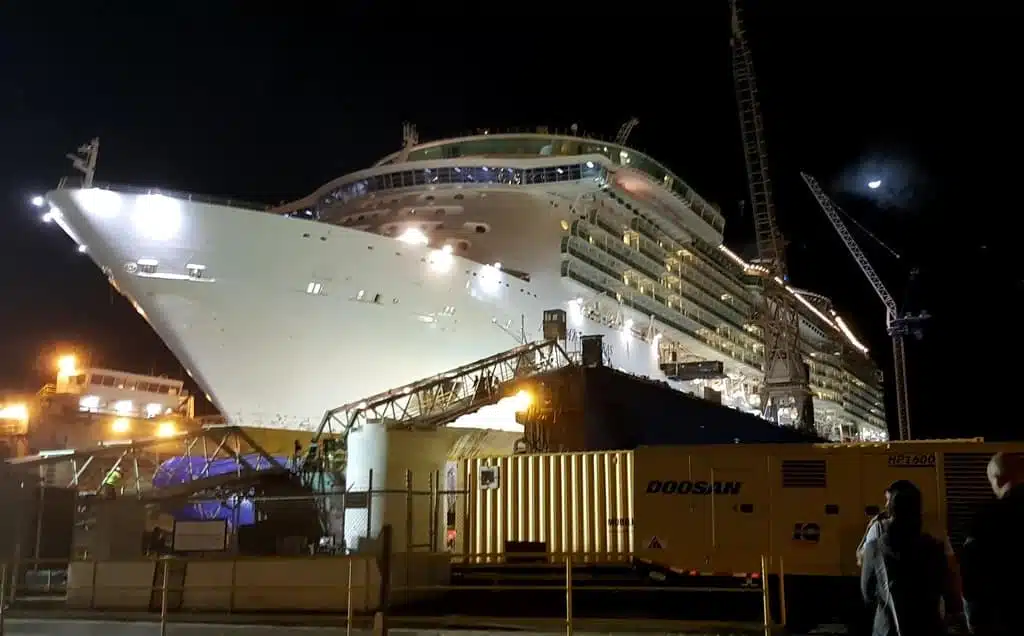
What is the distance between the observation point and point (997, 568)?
377cm

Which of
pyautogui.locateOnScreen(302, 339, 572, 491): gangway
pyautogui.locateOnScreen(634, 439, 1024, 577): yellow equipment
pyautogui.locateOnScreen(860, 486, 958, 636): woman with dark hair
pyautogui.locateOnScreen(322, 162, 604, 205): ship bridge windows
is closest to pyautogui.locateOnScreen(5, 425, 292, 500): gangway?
pyautogui.locateOnScreen(302, 339, 572, 491): gangway

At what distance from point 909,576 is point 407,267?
2233 cm

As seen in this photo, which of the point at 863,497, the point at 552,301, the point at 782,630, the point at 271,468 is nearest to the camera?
the point at 782,630

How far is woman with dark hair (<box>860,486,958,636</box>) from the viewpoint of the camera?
455cm

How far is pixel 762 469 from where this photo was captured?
41.9 feet

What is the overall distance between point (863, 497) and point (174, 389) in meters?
57.3

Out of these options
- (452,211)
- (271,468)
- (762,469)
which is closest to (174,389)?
(452,211)

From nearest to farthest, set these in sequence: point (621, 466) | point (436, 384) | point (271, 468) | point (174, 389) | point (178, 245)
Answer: point (621, 466) → point (271, 468) → point (436, 384) → point (178, 245) → point (174, 389)

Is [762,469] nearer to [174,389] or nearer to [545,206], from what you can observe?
[545,206]

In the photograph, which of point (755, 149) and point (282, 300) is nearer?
point (282, 300)

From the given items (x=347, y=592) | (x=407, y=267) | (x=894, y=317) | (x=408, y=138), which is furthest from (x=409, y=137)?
(x=894, y=317)

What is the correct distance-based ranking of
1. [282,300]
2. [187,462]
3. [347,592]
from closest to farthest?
1. [347,592]
2. [187,462]
3. [282,300]

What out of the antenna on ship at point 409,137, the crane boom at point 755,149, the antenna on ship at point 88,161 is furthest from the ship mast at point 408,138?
the crane boom at point 755,149

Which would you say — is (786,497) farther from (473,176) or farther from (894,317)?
(894,317)
